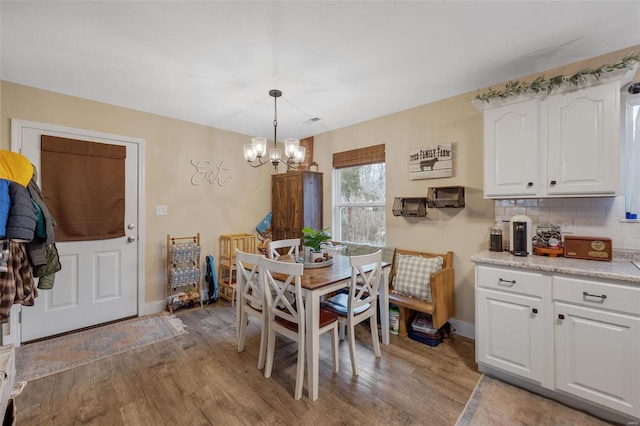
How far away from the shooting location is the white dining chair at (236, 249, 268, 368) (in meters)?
2.16

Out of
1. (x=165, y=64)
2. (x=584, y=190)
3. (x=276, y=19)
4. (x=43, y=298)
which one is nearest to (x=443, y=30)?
(x=276, y=19)

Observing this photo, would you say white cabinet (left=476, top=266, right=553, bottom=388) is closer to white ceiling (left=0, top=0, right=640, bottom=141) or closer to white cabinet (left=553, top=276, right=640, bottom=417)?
white cabinet (left=553, top=276, right=640, bottom=417)

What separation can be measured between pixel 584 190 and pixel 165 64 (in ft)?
10.8

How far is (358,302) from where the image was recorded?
7.03 ft

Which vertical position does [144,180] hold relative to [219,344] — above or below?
above

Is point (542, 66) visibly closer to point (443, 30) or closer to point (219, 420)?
point (443, 30)

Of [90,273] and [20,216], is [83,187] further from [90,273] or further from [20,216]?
[20,216]

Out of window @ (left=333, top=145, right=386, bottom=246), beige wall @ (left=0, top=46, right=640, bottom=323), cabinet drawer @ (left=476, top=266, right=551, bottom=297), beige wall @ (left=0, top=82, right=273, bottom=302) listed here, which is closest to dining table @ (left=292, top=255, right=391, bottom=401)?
cabinet drawer @ (left=476, top=266, right=551, bottom=297)

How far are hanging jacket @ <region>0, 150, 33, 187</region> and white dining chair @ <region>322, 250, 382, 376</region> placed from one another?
226 centimetres

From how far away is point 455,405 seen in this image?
1807 millimetres

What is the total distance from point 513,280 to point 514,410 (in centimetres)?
82

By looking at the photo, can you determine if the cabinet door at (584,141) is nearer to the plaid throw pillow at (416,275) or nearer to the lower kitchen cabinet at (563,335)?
the lower kitchen cabinet at (563,335)

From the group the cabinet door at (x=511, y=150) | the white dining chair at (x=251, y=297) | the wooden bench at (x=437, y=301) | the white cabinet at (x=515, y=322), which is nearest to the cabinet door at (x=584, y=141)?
the cabinet door at (x=511, y=150)

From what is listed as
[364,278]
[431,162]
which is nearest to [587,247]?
[431,162]
